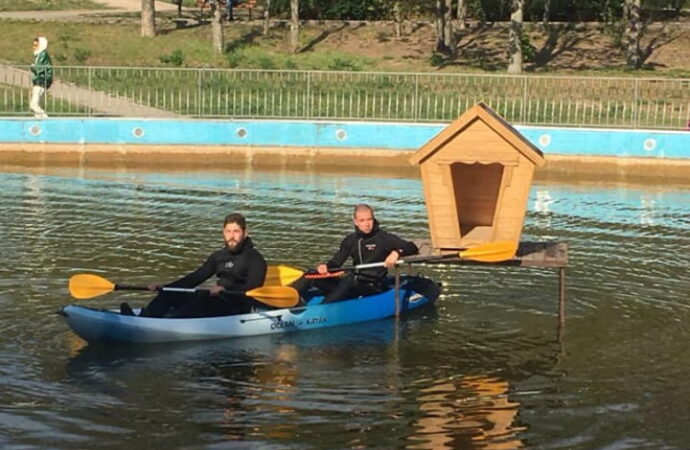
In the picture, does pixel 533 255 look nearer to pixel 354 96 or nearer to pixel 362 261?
pixel 362 261

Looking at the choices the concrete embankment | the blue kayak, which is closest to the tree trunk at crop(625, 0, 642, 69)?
the concrete embankment

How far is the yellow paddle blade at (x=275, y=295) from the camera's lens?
1234 centimetres

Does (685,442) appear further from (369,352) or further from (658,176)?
(658,176)

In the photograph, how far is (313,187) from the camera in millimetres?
23516

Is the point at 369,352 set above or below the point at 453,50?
below

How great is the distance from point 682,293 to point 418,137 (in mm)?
12681

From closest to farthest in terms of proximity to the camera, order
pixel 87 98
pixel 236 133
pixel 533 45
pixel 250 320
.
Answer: pixel 250 320 → pixel 236 133 → pixel 87 98 → pixel 533 45

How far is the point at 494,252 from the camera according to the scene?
12.8 m

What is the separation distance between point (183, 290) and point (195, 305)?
230mm

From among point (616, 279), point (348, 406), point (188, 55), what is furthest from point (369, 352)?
point (188, 55)

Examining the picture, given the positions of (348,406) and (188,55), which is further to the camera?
(188,55)

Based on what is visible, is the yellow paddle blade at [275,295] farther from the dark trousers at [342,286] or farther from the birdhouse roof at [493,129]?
the birdhouse roof at [493,129]

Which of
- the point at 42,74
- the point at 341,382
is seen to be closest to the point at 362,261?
the point at 341,382

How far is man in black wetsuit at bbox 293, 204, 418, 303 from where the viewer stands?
13.3 meters
